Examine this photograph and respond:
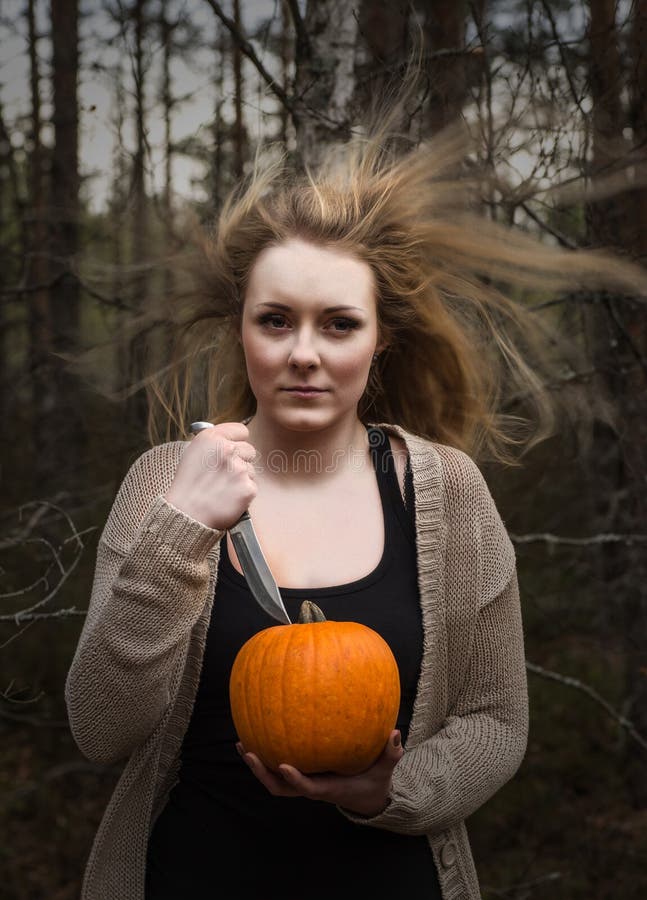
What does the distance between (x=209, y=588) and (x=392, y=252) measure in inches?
38.3

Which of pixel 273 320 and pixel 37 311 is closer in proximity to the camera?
pixel 273 320

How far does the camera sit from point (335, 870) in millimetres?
1892

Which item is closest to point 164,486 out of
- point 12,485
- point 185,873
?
point 185,873

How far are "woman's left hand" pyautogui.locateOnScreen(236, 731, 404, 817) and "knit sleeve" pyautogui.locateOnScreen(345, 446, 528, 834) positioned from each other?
0.15m

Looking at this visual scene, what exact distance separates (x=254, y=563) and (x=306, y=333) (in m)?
0.53

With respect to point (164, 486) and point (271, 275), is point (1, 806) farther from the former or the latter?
point (271, 275)

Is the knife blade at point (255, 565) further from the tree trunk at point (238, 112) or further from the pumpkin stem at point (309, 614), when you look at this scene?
the tree trunk at point (238, 112)

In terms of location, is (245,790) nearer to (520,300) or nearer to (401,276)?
(401,276)

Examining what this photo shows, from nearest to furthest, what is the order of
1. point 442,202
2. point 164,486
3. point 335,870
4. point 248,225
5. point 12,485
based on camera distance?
point 335,870 < point 164,486 < point 248,225 < point 442,202 < point 12,485

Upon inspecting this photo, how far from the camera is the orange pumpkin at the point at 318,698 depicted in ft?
5.41

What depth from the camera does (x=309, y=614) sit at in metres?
1.75

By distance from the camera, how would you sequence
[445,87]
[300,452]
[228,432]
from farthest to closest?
[445,87] → [300,452] → [228,432]

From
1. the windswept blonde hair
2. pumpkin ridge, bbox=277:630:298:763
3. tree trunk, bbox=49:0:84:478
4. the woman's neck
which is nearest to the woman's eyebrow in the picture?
the windswept blonde hair

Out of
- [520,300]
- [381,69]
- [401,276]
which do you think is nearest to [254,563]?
[401,276]
